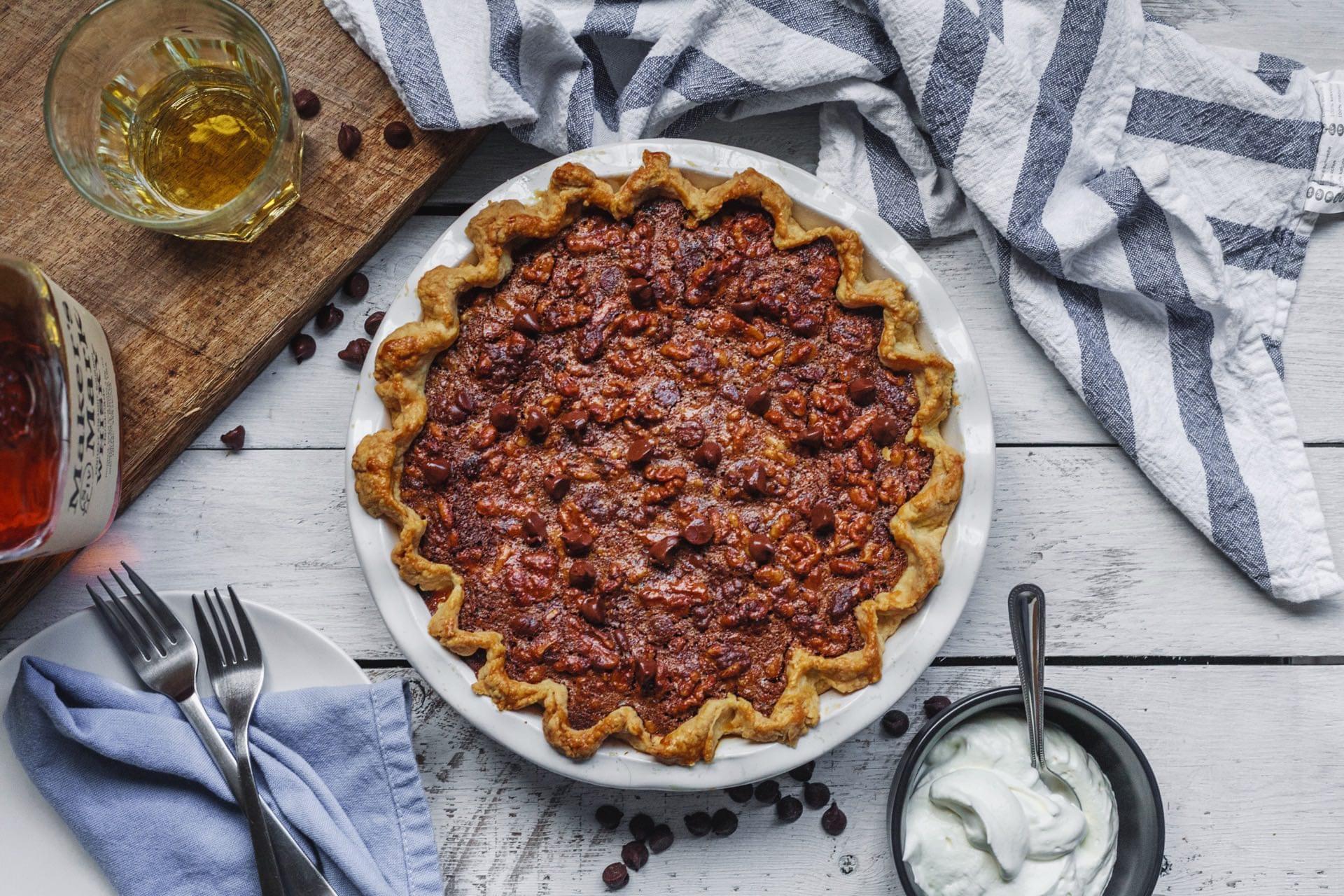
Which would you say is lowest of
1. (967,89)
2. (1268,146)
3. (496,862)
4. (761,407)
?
(496,862)

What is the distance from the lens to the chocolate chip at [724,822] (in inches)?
114

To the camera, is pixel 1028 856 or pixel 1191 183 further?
pixel 1191 183

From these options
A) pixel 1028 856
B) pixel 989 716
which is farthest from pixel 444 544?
pixel 1028 856

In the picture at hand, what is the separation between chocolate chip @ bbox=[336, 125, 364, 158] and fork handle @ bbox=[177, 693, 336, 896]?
155 centimetres

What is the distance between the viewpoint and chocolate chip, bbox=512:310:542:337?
2646 millimetres

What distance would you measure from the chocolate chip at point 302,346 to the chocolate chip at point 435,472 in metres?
0.63

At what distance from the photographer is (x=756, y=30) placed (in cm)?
292

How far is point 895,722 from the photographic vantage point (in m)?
2.94

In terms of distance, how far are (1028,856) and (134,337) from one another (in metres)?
2.71

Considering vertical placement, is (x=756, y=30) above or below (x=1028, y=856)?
above

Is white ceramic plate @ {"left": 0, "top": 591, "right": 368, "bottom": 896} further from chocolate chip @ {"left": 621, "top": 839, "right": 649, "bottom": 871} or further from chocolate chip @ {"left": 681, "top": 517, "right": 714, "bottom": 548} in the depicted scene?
chocolate chip @ {"left": 681, "top": 517, "right": 714, "bottom": 548}

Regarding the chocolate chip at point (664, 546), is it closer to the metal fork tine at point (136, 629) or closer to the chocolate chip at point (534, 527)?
the chocolate chip at point (534, 527)

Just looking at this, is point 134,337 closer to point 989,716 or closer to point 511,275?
point 511,275

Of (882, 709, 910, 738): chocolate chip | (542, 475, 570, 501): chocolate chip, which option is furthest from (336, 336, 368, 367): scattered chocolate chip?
(882, 709, 910, 738): chocolate chip
